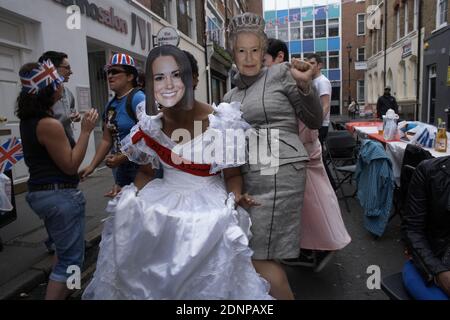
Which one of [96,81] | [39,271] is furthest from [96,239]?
[96,81]

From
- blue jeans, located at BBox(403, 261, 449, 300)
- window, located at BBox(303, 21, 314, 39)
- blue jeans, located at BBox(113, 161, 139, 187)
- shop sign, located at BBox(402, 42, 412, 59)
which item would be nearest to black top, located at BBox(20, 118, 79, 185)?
blue jeans, located at BBox(113, 161, 139, 187)

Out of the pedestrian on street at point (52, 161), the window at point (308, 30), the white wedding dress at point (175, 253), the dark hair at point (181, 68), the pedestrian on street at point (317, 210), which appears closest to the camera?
the white wedding dress at point (175, 253)

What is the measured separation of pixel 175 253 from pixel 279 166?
26.9 inches

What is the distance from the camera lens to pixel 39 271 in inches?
138

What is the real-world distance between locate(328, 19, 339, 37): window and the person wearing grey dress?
45.9m

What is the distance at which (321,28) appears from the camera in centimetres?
4459

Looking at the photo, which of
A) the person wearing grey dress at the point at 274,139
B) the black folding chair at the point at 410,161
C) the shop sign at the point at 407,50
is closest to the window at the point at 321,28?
the shop sign at the point at 407,50

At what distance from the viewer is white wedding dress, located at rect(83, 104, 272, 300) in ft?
5.17

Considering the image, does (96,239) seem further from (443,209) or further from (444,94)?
(444,94)

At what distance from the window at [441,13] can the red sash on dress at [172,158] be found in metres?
15.5

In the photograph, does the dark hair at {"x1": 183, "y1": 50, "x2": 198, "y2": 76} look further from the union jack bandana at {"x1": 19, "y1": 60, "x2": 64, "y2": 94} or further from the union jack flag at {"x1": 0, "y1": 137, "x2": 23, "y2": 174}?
the union jack flag at {"x1": 0, "y1": 137, "x2": 23, "y2": 174}

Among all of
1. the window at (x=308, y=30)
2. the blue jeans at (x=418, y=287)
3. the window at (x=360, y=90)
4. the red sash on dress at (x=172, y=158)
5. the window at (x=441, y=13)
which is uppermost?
the window at (x=308, y=30)

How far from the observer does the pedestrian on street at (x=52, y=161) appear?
7.89 ft

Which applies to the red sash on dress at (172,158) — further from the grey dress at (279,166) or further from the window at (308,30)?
the window at (308,30)
